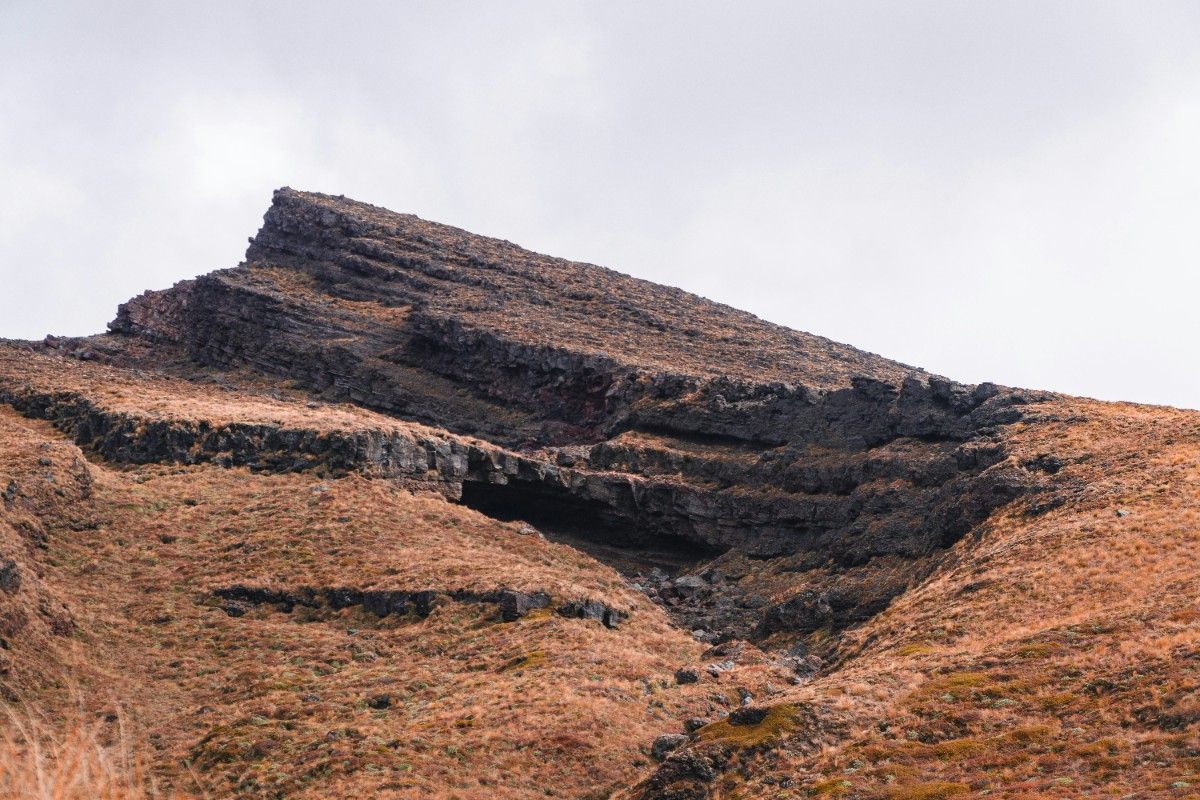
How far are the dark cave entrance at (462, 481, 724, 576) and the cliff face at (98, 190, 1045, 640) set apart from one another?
12cm

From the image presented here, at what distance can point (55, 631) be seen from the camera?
41.2 m

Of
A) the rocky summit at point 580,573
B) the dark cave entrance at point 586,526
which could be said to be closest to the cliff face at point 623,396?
the dark cave entrance at point 586,526

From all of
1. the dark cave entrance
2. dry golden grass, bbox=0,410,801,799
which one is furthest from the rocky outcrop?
the dark cave entrance

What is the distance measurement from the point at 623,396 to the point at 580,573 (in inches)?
842

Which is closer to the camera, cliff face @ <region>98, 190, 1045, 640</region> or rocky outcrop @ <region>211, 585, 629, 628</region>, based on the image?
rocky outcrop @ <region>211, 585, 629, 628</region>

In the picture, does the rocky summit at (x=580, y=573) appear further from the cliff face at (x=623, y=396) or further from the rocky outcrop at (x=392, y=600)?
the cliff face at (x=623, y=396)

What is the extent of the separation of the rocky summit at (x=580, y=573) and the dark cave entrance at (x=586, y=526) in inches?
7.6

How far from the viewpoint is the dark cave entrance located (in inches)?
2485

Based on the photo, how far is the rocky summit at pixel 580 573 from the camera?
3117cm

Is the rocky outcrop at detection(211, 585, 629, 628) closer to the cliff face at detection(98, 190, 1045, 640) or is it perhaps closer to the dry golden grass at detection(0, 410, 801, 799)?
the dry golden grass at detection(0, 410, 801, 799)

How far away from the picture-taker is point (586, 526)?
214 feet

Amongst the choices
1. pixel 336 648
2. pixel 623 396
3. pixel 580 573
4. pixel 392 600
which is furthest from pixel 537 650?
pixel 623 396

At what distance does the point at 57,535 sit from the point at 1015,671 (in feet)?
123

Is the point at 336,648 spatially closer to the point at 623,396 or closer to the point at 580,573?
the point at 580,573
